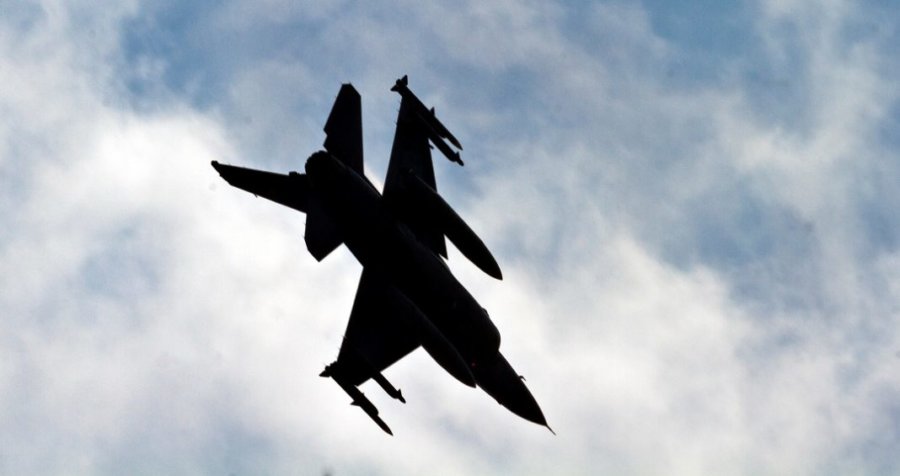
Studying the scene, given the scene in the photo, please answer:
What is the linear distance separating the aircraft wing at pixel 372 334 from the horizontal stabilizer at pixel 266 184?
16.0 feet

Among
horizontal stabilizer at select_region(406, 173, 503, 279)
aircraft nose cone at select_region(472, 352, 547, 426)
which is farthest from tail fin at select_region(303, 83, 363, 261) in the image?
aircraft nose cone at select_region(472, 352, 547, 426)

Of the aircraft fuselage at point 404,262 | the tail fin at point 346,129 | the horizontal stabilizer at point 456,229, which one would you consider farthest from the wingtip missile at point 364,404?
the tail fin at point 346,129

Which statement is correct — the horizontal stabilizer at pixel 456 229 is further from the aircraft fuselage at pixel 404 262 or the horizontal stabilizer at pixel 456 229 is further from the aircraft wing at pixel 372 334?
the aircraft wing at pixel 372 334

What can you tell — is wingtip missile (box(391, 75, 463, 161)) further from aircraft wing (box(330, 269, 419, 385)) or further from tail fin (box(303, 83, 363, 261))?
aircraft wing (box(330, 269, 419, 385))

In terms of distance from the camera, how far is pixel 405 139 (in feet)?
131

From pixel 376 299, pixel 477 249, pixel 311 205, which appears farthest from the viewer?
pixel 376 299

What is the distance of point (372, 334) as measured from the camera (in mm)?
40188

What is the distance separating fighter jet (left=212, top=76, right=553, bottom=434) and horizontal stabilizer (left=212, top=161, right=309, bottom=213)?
0.05m

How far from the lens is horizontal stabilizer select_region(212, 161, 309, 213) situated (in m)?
37.2

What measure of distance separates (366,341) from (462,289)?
683 centimetres

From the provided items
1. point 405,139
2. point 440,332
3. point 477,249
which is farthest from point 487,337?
point 405,139

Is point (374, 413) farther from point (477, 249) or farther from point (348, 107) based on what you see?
point (348, 107)

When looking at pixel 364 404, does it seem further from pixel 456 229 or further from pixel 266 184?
pixel 266 184

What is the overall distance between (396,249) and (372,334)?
6921 millimetres
